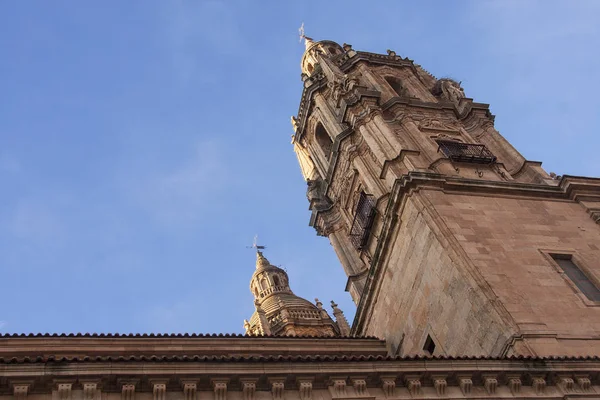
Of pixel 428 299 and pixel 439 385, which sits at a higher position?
pixel 428 299

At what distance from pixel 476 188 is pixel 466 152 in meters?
3.96

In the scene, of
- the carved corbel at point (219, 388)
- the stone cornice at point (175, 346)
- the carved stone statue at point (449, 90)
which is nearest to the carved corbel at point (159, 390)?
the carved corbel at point (219, 388)

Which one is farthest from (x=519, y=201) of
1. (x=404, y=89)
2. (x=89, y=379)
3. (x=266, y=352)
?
(x=89, y=379)

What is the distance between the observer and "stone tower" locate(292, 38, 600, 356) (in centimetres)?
1809

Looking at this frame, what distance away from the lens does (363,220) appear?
2806 cm

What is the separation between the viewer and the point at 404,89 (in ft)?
109

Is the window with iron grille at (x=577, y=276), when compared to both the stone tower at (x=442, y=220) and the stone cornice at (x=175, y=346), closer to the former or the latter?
the stone tower at (x=442, y=220)

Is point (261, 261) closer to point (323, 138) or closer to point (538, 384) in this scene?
point (323, 138)

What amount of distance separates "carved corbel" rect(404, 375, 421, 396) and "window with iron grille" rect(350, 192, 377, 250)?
521 inches

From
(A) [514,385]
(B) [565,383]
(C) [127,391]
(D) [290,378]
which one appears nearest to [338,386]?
(D) [290,378]

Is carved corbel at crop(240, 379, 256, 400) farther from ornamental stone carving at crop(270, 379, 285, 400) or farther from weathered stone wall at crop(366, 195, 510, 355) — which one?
weathered stone wall at crop(366, 195, 510, 355)

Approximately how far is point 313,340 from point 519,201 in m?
8.17

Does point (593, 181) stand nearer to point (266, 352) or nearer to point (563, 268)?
point (563, 268)

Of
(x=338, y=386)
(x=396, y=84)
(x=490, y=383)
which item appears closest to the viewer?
(x=338, y=386)
